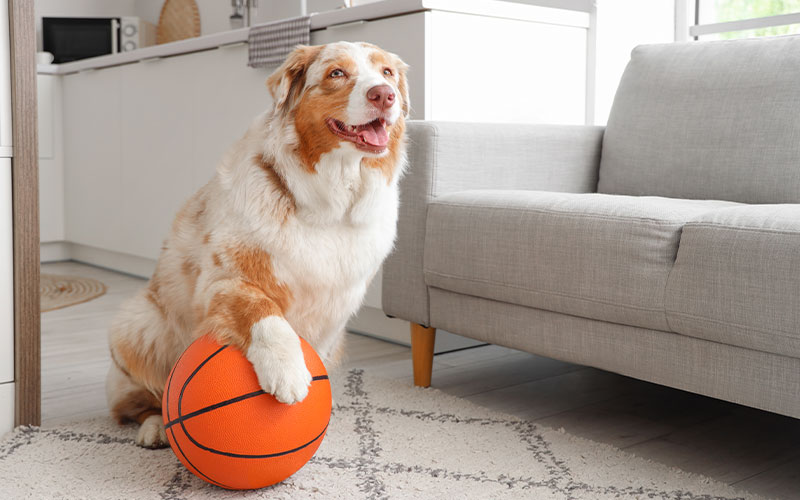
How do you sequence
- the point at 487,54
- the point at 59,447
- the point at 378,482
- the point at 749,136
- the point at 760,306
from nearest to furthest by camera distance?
1. the point at 760,306
2. the point at 378,482
3. the point at 59,447
4. the point at 749,136
5. the point at 487,54

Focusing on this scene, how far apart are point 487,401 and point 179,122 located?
2423mm

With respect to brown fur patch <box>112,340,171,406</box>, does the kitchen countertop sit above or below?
above

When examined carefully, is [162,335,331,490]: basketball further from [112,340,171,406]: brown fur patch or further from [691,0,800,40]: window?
[691,0,800,40]: window

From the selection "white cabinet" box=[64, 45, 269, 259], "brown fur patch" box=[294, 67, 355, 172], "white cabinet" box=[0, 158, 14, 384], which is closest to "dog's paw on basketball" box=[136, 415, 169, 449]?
"white cabinet" box=[0, 158, 14, 384]

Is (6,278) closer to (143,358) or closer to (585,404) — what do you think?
(143,358)

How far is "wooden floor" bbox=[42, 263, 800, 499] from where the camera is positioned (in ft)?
5.79

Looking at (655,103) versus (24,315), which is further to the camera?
(655,103)

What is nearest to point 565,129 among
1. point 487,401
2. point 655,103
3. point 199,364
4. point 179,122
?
point 655,103

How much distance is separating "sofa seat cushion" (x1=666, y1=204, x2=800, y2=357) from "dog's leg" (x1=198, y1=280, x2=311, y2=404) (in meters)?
0.75

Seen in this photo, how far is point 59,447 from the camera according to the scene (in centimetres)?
178

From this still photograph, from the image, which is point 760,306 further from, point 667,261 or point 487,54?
point 487,54

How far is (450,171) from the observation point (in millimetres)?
2219

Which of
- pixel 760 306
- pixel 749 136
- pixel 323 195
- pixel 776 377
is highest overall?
pixel 749 136

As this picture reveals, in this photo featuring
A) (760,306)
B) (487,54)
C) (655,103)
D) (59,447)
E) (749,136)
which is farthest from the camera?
(487,54)
